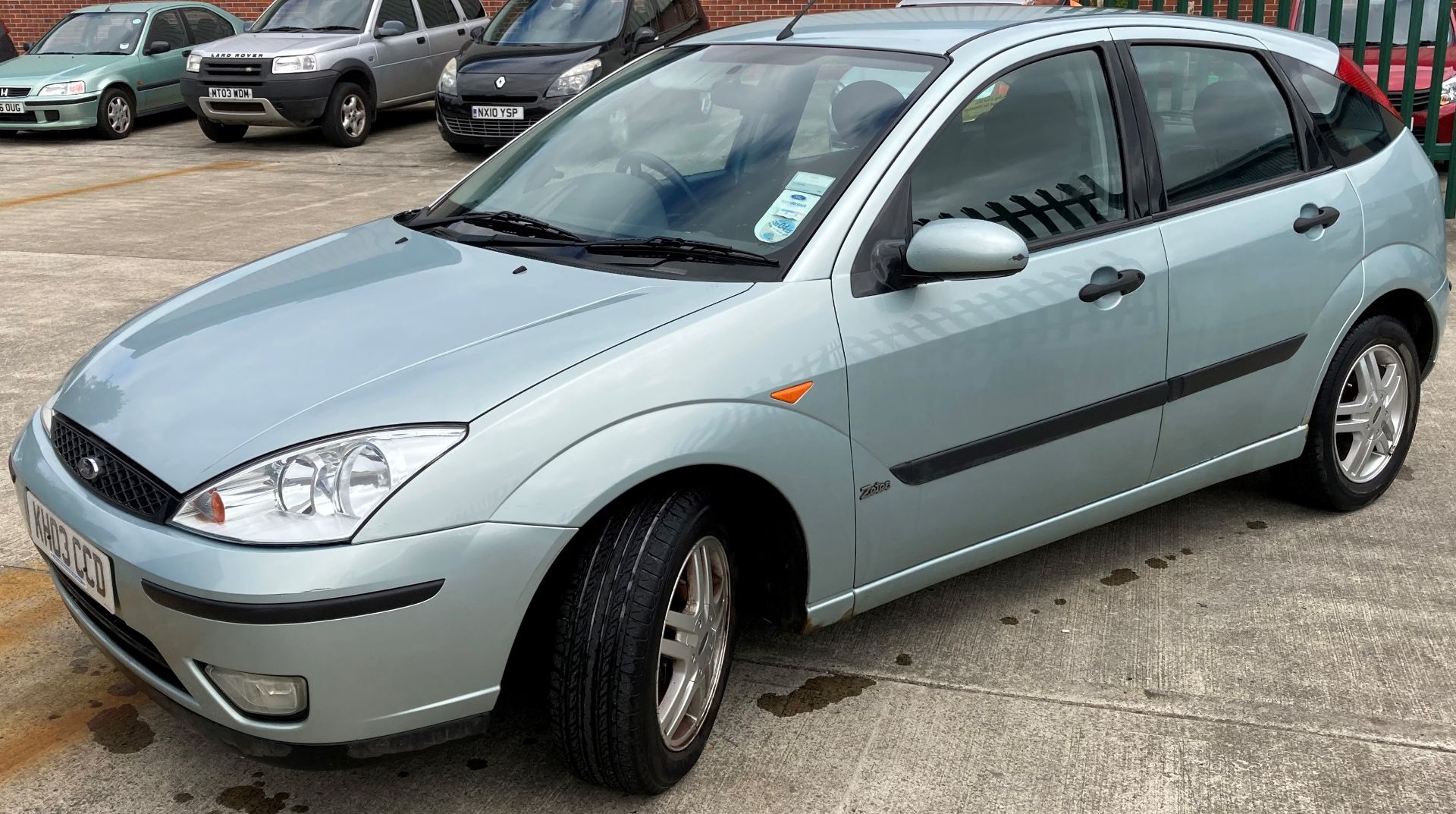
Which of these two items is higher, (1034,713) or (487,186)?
(487,186)

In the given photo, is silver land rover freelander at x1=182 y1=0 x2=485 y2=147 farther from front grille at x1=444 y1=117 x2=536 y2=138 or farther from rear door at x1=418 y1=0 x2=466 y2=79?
front grille at x1=444 y1=117 x2=536 y2=138

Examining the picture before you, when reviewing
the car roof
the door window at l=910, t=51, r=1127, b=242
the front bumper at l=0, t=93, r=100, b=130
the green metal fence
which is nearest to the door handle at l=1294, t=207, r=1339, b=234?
the car roof

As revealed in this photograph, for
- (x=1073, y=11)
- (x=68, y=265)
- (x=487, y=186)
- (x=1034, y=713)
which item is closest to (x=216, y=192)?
(x=68, y=265)

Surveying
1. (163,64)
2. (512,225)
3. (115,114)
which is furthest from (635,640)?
(163,64)

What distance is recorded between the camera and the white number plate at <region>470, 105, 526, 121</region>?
11727 millimetres

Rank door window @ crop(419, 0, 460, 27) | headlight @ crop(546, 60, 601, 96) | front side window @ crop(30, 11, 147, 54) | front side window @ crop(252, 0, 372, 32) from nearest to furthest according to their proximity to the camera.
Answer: headlight @ crop(546, 60, 601, 96) → front side window @ crop(252, 0, 372, 32) → door window @ crop(419, 0, 460, 27) → front side window @ crop(30, 11, 147, 54)

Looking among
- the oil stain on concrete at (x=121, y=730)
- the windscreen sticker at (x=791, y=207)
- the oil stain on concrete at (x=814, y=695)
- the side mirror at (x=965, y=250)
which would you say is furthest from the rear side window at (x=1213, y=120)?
the oil stain on concrete at (x=121, y=730)

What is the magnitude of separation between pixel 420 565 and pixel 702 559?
688 mm

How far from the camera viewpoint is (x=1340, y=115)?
420 cm

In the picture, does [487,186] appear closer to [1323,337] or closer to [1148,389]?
[1148,389]

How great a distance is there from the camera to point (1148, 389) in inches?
Result: 140

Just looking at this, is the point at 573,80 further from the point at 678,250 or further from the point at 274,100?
the point at 678,250

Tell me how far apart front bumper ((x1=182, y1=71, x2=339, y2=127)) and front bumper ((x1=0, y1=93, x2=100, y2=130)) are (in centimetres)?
137

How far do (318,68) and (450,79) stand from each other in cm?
173
